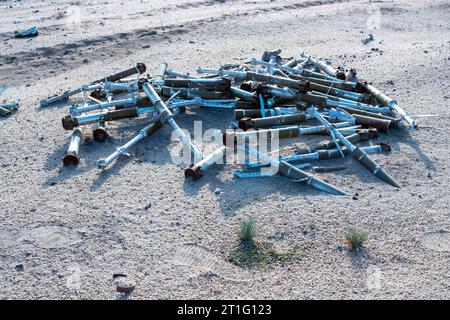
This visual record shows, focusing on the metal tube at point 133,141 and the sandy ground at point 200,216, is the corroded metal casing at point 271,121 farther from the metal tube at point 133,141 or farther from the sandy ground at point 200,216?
the metal tube at point 133,141

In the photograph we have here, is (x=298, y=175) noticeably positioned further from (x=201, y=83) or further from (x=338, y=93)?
(x=201, y=83)

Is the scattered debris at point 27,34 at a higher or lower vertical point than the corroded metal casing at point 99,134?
lower

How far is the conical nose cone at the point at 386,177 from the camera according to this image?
23.7 feet

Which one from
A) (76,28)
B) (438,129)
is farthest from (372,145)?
(76,28)

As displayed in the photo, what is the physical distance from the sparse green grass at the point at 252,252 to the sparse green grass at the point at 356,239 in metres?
0.62

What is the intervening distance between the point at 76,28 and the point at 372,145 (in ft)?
34.0

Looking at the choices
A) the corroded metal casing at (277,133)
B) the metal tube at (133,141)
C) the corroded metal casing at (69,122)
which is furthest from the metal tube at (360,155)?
the corroded metal casing at (69,122)

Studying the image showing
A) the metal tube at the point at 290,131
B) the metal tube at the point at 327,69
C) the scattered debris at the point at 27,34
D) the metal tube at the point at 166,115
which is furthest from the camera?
the scattered debris at the point at 27,34

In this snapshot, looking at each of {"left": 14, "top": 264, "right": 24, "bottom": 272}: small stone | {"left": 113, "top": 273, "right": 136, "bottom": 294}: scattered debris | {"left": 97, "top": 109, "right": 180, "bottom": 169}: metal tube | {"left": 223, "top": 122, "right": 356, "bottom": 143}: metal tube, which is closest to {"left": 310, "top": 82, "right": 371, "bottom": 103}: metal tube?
{"left": 223, "top": 122, "right": 356, "bottom": 143}: metal tube

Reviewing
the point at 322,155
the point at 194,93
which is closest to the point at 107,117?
the point at 194,93

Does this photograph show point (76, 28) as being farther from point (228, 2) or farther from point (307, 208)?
point (307, 208)

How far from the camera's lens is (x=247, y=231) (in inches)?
239

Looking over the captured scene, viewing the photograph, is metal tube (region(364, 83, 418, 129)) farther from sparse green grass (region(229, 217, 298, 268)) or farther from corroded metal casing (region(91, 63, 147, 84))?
corroded metal casing (region(91, 63, 147, 84))

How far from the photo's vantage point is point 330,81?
9.84m
